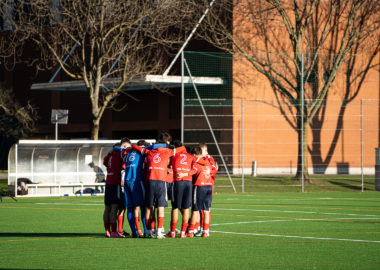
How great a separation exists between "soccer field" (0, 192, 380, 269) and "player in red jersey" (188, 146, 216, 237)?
21.2 inches

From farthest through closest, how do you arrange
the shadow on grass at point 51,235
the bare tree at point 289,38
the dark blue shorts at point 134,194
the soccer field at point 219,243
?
1. the bare tree at point 289,38
2. the shadow on grass at point 51,235
3. the dark blue shorts at point 134,194
4. the soccer field at point 219,243

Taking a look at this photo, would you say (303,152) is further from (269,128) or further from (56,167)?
(56,167)

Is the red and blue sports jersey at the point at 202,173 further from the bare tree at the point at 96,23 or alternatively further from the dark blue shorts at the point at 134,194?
the bare tree at the point at 96,23

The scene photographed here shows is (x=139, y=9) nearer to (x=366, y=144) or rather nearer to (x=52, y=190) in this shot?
(x=52, y=190)

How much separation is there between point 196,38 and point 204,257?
29420mm

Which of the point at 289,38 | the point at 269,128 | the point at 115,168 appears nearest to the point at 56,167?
the point at 269,128

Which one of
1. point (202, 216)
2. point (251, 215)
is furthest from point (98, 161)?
point (202, 216)

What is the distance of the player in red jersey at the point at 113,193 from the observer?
13.9m

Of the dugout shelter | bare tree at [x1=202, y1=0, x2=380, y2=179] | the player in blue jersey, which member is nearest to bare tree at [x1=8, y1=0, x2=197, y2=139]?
the dugout shelter

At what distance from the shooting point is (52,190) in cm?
3102

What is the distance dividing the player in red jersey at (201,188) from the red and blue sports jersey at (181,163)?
0.21 metres

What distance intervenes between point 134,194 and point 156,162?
762 mm

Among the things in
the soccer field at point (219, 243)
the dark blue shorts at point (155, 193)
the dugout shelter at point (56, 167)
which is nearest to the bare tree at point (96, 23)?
the dugout shelter at point (56, 167)

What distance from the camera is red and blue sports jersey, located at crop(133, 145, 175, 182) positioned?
535 inches
